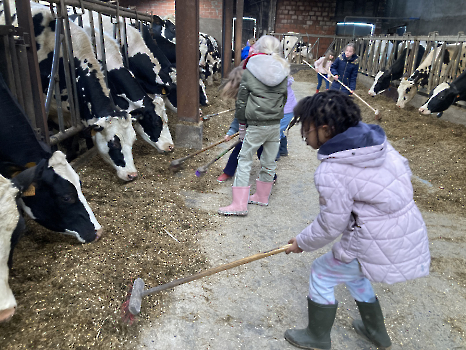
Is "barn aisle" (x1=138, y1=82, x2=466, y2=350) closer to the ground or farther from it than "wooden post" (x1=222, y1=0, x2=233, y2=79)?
closer to the ground

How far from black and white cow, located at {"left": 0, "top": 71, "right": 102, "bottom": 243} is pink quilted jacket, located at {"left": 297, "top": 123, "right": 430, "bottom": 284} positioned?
5.87 feet

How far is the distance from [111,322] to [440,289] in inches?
88.0

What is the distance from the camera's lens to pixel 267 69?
123 inches

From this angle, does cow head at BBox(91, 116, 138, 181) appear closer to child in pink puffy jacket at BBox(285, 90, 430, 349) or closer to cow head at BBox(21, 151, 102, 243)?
cow head at BBox(21, 151, 102, 243)

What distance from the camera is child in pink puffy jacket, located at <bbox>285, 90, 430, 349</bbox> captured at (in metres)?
1.61

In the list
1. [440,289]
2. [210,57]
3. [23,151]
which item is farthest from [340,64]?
[23,151]

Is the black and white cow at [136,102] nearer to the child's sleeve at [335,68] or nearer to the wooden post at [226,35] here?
the child's sleeve at [335,68]

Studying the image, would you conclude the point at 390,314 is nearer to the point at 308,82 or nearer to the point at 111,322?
the point at 111,322

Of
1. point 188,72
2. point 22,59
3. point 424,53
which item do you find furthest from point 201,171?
point 424,53

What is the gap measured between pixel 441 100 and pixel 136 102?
5.41 meters

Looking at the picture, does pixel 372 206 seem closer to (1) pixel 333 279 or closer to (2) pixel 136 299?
(1) pixel 333 279

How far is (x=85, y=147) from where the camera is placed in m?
5.20

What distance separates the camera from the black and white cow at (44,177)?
8.26ft

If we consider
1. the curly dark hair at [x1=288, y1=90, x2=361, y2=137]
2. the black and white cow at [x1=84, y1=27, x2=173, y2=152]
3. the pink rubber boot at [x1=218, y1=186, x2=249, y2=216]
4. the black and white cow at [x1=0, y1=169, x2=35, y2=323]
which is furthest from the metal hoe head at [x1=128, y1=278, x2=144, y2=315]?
the black and white cow at [x1=84, y1=27, x2=173, y2=152]
